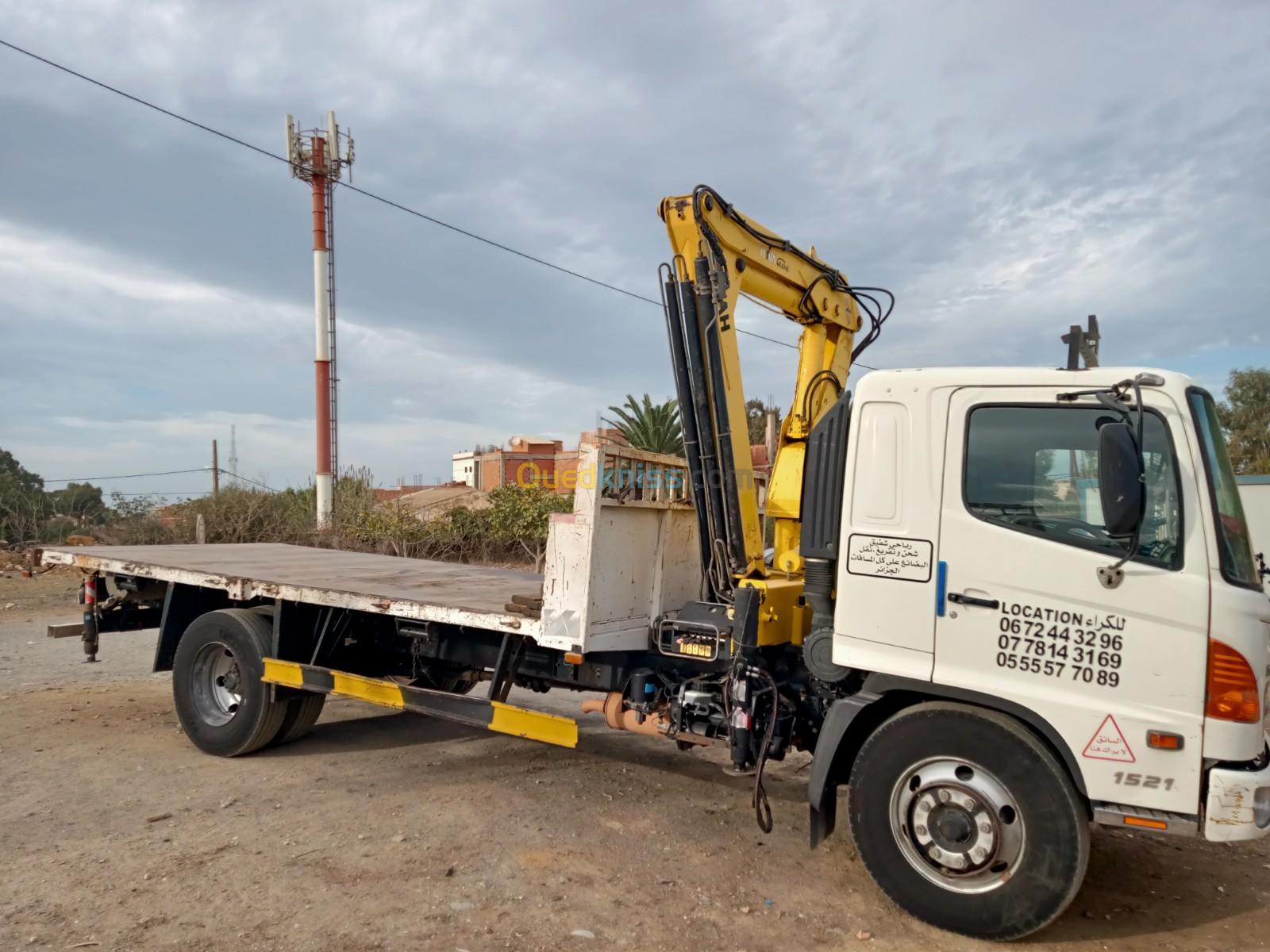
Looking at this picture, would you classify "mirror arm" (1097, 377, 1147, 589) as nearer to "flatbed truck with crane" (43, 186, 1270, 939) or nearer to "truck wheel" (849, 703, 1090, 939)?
"flatbed truck with crane" (43, 186, 1270, 939)

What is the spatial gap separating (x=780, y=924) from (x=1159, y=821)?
63.6 inches

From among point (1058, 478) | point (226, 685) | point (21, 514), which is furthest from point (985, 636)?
point (21, 514)

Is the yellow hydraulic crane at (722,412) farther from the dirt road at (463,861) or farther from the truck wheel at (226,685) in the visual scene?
the truck wheel at (226,685)

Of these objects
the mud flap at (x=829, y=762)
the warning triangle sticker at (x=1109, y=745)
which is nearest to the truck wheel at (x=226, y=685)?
the mud flap at (x=829, y=762)

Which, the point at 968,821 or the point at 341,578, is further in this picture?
the point at 341,578

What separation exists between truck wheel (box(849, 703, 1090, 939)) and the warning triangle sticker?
16cm

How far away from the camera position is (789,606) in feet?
16.5

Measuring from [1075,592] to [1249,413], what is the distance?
108ft

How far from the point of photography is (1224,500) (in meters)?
3.67

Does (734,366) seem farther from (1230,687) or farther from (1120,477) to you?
(1230,687)

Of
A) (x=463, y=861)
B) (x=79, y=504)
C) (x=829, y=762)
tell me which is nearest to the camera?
(x=829, y=762)

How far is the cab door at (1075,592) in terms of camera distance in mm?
3531

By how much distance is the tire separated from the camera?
657 cm

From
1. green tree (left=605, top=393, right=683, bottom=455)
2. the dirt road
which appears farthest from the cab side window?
green tree (left=605, top=393, right=683, bottom=455)
